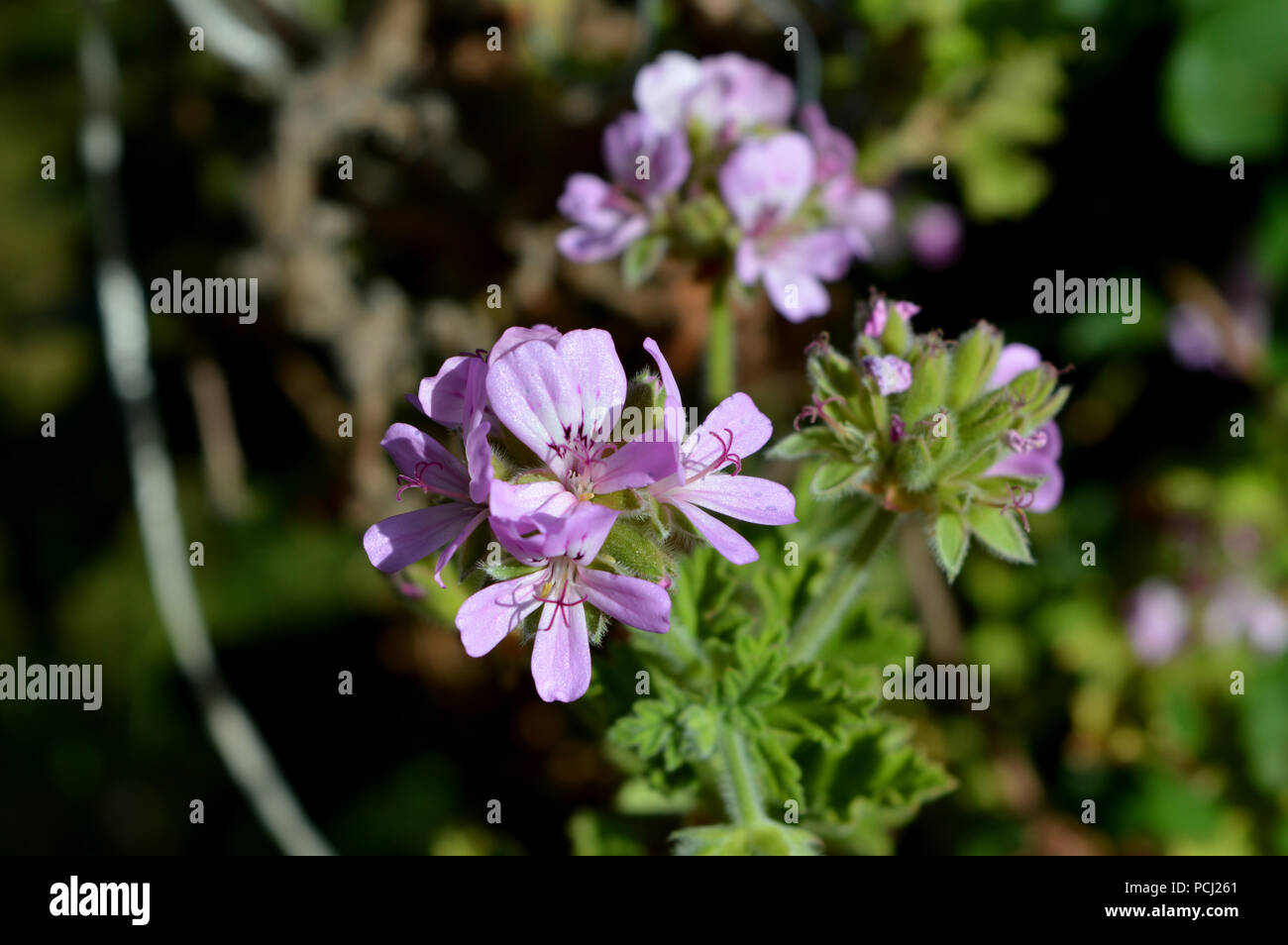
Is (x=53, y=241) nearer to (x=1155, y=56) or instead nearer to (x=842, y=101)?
(x=842, y=101)

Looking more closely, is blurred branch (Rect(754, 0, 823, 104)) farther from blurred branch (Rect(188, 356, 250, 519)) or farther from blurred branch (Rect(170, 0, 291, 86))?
blurred branch (Rect(188, 356, 250, 519))

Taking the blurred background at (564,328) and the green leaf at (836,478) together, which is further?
the blurred background at (564,328)

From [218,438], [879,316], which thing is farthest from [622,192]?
[218,438]

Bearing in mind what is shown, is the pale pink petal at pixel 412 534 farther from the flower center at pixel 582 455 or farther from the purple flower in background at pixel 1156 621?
the purple flower in background at pixel 1156 621

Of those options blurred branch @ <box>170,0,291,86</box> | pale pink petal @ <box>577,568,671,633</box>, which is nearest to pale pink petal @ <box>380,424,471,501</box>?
pale pink petal @ <box>577,568,671,633</box>

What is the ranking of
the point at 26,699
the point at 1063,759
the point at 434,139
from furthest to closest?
the point at 26,699 < the point at 1063,759 < the point at 434,139

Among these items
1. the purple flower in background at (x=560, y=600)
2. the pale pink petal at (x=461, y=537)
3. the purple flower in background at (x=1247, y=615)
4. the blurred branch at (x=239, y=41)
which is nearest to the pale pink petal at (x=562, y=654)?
the purple flower in background at (x=560, y=600)
